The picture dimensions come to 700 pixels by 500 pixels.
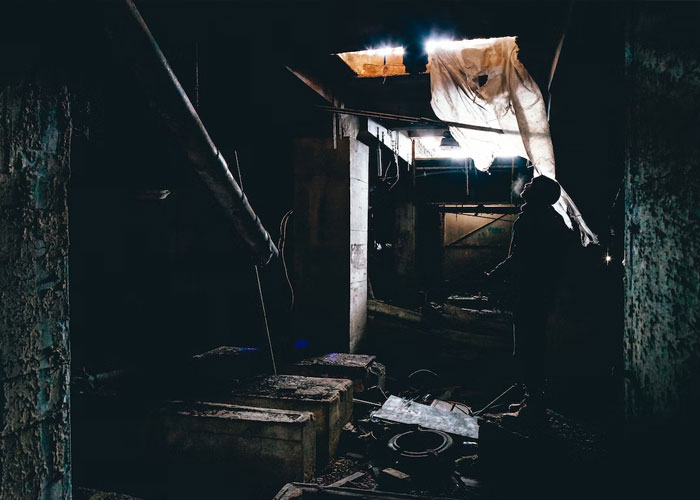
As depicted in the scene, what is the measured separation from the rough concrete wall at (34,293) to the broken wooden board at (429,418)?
4502 millimetres

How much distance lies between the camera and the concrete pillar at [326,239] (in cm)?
807

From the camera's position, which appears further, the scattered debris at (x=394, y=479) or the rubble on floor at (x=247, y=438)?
the rubble on floor at (x=247, y=438)

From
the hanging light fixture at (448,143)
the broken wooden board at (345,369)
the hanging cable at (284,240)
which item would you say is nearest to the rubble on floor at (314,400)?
the broken wooden board at (345,369)

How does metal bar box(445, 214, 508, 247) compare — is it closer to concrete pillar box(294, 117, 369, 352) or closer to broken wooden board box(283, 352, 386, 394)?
concrete pillar box(294, 117, 369, 352)

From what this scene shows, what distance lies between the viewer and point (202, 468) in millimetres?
5383

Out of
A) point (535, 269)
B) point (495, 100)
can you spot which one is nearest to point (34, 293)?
point (535, 269)

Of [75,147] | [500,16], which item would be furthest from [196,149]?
[500,16]

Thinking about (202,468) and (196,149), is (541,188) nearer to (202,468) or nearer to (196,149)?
(196,149)

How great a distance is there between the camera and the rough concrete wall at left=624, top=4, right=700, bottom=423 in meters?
1.22

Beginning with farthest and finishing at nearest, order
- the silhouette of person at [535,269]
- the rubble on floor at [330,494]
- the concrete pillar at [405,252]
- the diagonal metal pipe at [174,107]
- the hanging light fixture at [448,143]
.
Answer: the concrete pillar at [405,252]
the hanging light fixture at [448,143]
the silhouette of person at [535,269]
the rubble on floor at [330,494]
the diagonal metal pipe at [174,107]

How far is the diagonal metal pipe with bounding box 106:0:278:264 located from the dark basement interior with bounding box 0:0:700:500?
0.09 feet

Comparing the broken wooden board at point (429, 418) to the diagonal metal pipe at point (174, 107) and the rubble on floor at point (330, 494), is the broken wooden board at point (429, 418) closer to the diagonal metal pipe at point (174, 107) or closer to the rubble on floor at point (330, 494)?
the rubble on floor at point (330, 494)

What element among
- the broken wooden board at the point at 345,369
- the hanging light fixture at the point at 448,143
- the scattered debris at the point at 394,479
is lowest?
the scattered debris at the point at 394,479

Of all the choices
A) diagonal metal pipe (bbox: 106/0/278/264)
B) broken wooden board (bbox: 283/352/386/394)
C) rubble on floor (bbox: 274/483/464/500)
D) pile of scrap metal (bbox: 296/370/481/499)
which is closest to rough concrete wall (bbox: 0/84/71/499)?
diagonal metal pipe (bbox: 106/0/278/264)
